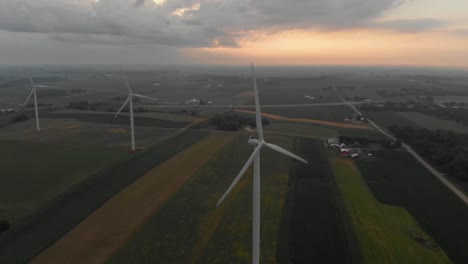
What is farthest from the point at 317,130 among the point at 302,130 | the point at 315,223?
the point at 315,223

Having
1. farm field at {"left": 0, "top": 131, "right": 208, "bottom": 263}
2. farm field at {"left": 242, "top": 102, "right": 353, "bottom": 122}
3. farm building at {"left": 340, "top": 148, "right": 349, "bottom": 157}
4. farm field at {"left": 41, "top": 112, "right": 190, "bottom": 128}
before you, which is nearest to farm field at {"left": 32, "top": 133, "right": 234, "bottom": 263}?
farm field at {"left": 0, "top": 131, "right": 208, "bottom": 263}

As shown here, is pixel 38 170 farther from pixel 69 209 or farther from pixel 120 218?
pixel 120 218

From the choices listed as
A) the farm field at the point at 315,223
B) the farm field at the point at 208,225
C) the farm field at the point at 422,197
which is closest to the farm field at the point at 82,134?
the farm field at the point at 208,225

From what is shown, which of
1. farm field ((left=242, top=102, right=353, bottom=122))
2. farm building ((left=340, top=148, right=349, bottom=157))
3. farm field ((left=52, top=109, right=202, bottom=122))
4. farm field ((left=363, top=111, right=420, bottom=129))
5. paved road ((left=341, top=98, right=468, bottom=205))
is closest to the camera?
paved road ((left=341, top=98, right=468, bottom=205))

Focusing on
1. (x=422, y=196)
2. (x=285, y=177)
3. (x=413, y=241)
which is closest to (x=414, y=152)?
(x=422, y=196)

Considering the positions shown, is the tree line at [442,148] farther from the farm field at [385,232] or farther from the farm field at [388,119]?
the farm field at [385,232]

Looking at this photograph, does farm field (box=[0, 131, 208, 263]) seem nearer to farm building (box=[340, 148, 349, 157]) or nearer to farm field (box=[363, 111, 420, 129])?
farm building (box=[340, 148, 349, 157])

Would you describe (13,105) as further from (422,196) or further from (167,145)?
(422,196)
